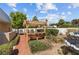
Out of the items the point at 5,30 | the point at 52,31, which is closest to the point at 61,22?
the point at 52,31

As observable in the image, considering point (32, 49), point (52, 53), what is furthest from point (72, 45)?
point (32, 49)

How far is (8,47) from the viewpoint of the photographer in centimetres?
247

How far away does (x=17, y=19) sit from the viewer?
250cm

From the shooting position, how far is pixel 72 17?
8.05ft

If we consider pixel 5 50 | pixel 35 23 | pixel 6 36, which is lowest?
pixel 5 50

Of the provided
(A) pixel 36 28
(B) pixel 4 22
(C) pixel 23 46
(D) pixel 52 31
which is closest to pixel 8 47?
(C) pixel 23 46

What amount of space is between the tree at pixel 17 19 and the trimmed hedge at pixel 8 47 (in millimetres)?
154

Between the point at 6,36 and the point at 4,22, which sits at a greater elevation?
the point at 4,22

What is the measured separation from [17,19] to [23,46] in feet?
1.14

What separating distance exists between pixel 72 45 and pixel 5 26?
0.85 m

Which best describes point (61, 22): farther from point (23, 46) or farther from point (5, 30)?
point (5, 30)

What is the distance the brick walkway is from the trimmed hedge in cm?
6

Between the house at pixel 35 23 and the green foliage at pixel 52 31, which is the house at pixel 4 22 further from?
the green foliage at pixel 52 31

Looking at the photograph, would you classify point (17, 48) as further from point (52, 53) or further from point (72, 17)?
point (72, 17)
